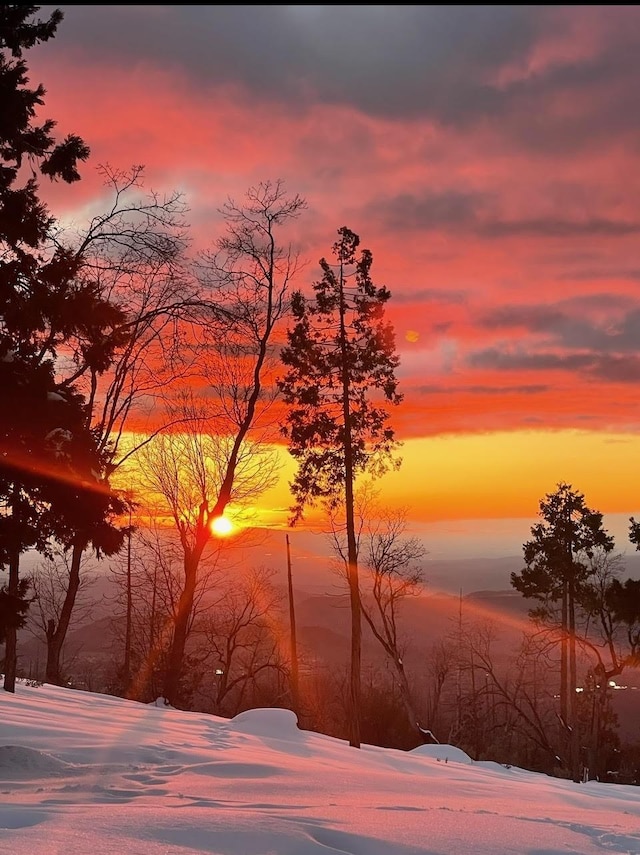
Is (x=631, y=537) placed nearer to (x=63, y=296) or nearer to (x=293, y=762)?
(x=293, y=762)

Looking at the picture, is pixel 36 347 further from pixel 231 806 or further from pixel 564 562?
pixel 564 562

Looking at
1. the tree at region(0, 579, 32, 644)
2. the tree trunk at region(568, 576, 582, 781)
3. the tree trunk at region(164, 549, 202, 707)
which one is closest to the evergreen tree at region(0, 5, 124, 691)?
the tree at region(0, 579, 32, 644)

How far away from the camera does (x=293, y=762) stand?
10055 millimetres

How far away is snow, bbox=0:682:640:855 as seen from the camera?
493 centimetres

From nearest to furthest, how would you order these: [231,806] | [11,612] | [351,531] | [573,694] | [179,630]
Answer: [231,806] → [11,612] → [179,630] → [351,531] → [573,694]

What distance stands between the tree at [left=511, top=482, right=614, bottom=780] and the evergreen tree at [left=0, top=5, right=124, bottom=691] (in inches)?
1224

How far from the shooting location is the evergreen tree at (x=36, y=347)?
7.93 metres

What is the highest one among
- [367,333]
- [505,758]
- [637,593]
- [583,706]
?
[367,333]

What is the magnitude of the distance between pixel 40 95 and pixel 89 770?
7.77 metres

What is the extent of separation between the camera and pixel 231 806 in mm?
6129

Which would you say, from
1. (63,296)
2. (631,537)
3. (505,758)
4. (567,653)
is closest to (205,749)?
(63,296)

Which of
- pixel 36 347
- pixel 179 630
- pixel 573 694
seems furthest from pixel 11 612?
pixel 573 694

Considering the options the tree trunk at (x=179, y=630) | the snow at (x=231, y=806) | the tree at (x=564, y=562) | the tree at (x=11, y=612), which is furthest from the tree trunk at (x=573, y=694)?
the tree at (x=11, y=612)

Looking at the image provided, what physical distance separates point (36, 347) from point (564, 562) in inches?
1247
